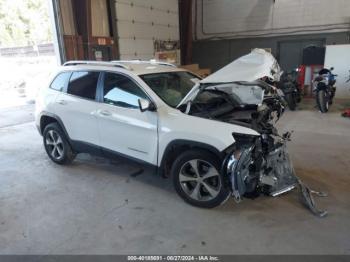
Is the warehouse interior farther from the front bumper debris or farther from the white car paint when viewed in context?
the white car paint

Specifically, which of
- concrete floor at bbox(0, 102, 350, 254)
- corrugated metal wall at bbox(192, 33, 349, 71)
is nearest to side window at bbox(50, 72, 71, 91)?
concrete floor at bbox(0, 102, 350, 254)

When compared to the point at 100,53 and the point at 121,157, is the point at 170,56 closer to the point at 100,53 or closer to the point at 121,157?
the point at 100,53

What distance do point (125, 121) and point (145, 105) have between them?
44 centimetres

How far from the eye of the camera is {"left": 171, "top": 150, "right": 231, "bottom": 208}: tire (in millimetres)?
2844

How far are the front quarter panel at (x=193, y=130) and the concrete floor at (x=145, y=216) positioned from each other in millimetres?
668

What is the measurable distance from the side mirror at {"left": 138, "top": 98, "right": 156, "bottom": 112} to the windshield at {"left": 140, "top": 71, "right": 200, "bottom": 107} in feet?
0.63

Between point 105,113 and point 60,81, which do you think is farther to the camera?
point 60,81

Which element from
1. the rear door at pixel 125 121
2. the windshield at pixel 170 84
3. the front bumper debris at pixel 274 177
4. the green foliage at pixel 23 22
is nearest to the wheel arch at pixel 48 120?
the rear door at pixel 125 121

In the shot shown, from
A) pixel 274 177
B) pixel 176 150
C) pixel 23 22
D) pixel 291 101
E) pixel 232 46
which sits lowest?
pixel 291 101

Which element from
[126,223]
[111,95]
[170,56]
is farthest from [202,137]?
[170,56]

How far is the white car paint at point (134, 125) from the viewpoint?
2.77m

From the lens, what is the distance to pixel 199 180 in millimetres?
2957

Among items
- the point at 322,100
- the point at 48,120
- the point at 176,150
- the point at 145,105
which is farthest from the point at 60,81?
the point at 322,100

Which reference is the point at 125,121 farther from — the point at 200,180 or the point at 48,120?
the point at 48,120
